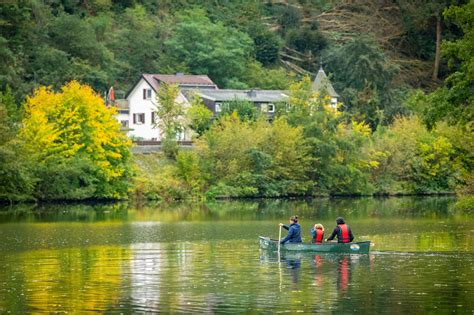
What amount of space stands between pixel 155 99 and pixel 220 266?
7654 cm

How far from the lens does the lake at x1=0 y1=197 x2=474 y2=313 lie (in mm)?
34062

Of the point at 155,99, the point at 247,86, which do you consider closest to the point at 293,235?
the point at 155,99

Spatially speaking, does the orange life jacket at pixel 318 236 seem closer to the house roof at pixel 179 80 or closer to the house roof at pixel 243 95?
the house roof at pixel 243 95

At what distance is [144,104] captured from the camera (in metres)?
121

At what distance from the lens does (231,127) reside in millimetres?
98750

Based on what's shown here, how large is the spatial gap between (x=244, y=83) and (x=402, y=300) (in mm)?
102786

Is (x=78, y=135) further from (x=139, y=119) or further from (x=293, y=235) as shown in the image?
(x=293, y=235)

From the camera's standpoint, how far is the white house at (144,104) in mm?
119562

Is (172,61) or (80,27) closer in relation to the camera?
(80,27)

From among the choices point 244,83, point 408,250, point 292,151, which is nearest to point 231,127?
point 292,151

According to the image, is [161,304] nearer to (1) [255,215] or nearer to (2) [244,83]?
(1) [255,215]

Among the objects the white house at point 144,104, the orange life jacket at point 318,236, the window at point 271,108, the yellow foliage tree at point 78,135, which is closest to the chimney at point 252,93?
the window at point 271,108

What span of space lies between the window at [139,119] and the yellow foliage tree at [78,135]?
3031 cm

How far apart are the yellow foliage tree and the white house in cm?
2773
